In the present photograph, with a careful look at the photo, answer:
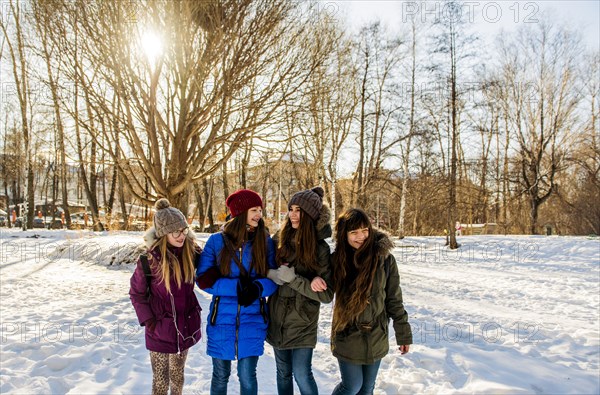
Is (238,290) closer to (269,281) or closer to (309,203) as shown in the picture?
(269,281)

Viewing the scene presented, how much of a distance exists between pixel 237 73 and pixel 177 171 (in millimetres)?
2317

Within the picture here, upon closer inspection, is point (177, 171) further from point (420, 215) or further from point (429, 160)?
point (420, 215)

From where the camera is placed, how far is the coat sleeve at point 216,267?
284cm

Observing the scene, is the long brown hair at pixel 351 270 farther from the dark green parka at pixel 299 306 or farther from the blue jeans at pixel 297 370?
the blue jeans at pixel 297 370

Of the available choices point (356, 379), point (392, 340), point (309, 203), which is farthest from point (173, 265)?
point (392, 340)

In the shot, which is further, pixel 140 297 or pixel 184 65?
pixel 184 65

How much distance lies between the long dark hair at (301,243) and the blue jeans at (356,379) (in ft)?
2.45

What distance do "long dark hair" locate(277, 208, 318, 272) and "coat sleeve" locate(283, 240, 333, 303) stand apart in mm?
49

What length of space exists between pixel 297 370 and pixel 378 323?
694 millimetres

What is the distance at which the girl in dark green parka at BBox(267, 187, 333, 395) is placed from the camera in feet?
9.34

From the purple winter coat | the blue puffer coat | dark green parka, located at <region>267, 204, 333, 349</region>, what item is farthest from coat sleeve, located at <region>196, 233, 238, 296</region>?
dark green parka, located at <region>267, 204, 333, 349</region>

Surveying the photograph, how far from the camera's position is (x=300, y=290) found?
2.80 meters

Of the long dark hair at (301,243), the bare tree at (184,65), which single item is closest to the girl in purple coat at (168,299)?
the long dark hair at (301,243)

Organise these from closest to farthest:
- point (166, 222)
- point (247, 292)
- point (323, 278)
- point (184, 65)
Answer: point (247, 292) → point (323, 278) → point (166, 222) → point (184, 65)
